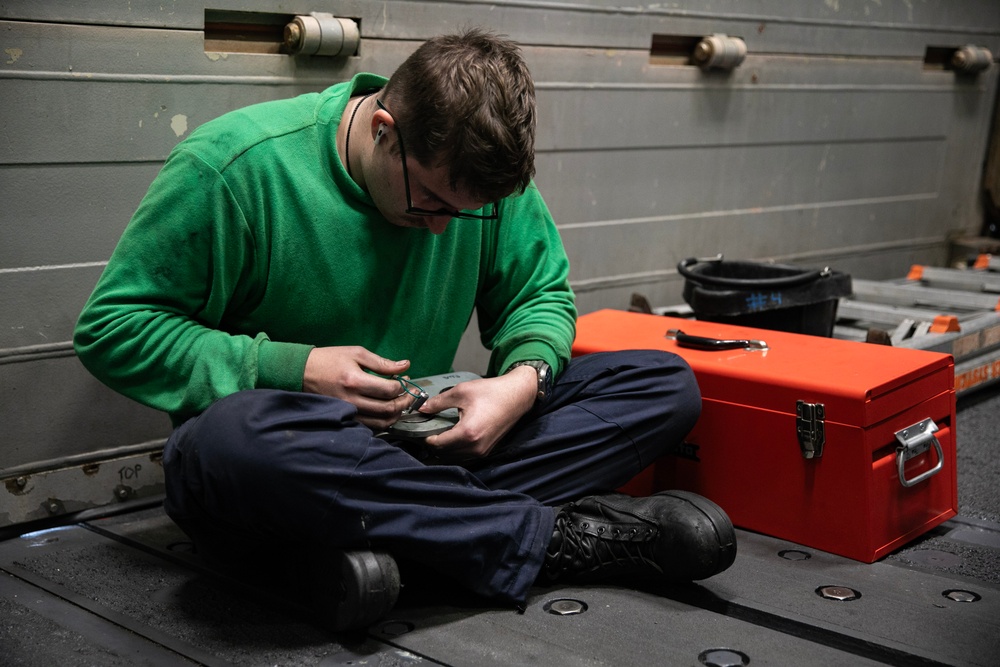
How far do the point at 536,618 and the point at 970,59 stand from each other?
3077 mm

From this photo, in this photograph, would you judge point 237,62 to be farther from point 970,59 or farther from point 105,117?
point 970,59

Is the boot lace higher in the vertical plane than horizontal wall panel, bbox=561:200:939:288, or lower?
lower

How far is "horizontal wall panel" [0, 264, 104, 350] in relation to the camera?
1.82 metres

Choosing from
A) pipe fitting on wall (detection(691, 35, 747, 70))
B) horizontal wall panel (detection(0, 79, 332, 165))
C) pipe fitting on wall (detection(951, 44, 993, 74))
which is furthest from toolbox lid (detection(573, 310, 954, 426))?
pipe fitting on wall (detection(951, 44, 993, 74))

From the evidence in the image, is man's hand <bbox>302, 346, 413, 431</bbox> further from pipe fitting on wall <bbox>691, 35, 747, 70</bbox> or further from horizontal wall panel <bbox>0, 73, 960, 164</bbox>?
pipe fitting on wall <bbox>691, 35, 747, 70</bbox>

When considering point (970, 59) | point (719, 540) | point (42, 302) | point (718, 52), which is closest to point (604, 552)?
point (719, 540)

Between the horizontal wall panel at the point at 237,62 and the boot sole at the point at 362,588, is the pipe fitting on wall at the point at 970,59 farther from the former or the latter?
the boot sole at the point at 362,588

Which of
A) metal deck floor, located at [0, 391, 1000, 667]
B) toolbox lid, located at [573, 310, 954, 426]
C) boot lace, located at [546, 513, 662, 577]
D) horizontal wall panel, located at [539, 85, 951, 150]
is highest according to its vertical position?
horizontal wall panel, located at [539, 85, 951, 150]

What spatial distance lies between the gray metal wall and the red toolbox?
792 mm

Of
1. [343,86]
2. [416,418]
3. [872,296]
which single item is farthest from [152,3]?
[872,296]

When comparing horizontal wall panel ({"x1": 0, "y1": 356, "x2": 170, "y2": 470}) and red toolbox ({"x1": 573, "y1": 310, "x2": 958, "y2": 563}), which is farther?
horizontal wall panel ({"x1": 0, "y1": 356, "x2": 170, "y2": 470})

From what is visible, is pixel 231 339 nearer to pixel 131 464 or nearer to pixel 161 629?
pixel 161 629

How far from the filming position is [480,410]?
1571 millimetres

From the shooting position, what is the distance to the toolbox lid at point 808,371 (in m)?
1.75
